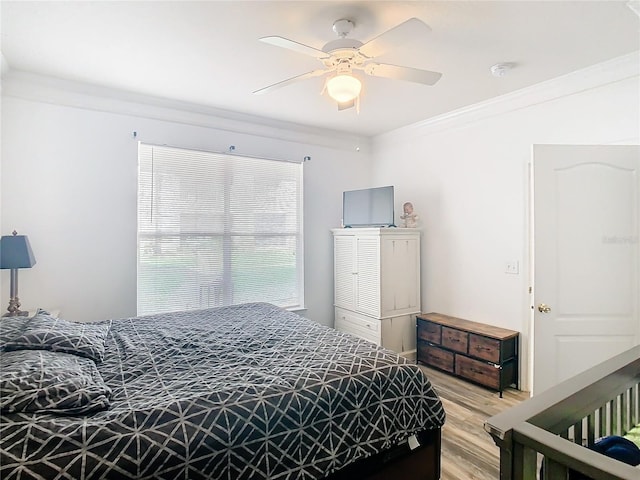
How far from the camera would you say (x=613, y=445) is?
1326 millimetres

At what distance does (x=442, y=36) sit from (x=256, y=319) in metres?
2.40

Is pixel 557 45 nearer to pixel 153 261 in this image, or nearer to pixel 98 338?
pixel 98 338

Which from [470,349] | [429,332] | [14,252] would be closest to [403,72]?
[470,349]

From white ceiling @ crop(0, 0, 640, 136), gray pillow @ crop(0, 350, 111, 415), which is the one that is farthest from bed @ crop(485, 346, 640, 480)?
white ceiling @ crop(0, 0, 640, 136)

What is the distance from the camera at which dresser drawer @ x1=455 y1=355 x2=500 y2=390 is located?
317 centimetres

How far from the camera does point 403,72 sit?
2113mm

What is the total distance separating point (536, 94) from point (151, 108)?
351 centimetres

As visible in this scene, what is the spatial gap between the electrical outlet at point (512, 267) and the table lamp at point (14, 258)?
4013mm

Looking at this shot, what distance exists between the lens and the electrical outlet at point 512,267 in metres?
3.30

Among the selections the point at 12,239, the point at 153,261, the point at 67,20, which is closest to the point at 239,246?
the point at 153,261

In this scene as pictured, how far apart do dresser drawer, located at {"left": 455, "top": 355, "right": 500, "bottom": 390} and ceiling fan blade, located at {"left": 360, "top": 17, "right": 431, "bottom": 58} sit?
279cm

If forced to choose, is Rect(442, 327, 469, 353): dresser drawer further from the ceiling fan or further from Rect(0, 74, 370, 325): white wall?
Rect(0, 74, 370, 325): white wall

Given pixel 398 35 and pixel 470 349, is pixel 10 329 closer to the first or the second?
pixel 398 35

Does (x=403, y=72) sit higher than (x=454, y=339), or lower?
higher
